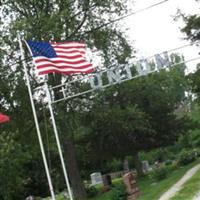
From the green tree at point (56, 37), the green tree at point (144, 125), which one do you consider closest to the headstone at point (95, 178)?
the green tree at point (144, 125)

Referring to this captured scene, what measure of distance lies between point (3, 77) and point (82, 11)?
5.78 metres

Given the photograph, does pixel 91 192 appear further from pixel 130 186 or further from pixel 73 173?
pixel 130 186

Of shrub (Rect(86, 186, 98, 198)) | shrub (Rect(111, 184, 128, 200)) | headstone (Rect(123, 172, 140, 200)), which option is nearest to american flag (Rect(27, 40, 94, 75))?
headstone (Rect(123, 172, 140, 200))

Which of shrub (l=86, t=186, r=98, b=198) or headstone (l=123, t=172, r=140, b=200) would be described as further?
shrub (l=86, t=186, r=98, b=198)

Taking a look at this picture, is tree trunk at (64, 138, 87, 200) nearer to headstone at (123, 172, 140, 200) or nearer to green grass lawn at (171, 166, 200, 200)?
headstone at (123, 172, 140, 200)

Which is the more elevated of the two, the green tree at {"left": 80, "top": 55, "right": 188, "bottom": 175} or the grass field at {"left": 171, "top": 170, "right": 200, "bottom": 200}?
the green tree at {"left": 80, "top": 55, "right": 188, "bottom": 175}

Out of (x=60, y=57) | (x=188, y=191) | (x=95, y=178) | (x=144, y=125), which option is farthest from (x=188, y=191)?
(x=95, y=178)

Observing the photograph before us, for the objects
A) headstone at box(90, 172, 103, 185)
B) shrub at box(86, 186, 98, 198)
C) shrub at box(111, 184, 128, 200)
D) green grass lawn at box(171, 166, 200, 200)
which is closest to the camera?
green grass lawn at box(171, 166, 200, 200)

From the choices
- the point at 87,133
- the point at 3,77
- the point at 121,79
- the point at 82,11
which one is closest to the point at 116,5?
the point at 82,11

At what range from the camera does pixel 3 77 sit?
2588 cm

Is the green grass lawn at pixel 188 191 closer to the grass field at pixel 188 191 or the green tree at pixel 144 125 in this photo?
the grass field at pixel 188 191

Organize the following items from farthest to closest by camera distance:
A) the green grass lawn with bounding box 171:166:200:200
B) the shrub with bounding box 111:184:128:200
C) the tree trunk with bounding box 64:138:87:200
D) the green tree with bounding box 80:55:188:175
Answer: the green tree with bounding box 80:55:188:175
the tree trunk with bounding box 64:138:87:200
the shrub with bounding box 111:184:128:200
the green grass lawn with bounding box 171:166:200:200

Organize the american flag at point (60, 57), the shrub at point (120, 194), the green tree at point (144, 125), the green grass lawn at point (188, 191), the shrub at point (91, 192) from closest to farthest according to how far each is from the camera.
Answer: the american flag at point (60, 57) < the green grass lawn at point (188, 191) < the shrub at point (120, 194) < the green tree at point (144, 125) < the shrub at point (91, 192)

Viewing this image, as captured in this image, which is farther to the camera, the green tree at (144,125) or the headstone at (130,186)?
the green tree at (144,125)
